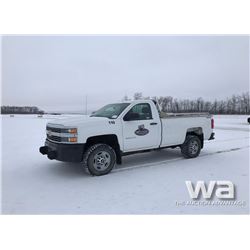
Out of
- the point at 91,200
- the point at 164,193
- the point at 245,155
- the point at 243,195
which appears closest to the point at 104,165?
the point at 91,200

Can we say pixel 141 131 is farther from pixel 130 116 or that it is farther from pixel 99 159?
pixel 99 159

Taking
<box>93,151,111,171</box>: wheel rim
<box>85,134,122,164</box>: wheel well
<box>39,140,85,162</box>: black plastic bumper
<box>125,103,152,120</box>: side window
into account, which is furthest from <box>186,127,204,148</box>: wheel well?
<box>39,140,85,162</box>: black plastic bumper

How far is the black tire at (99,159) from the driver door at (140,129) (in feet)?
1.69

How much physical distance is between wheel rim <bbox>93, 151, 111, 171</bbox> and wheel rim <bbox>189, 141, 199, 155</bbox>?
3.10 metres

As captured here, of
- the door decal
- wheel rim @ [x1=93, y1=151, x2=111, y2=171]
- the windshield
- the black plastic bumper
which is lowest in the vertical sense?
wheel rim @ [x1=93, y1=151, x2=111, y2=171]

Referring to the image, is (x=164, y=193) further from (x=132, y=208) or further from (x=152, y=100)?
(x=152, y=100)

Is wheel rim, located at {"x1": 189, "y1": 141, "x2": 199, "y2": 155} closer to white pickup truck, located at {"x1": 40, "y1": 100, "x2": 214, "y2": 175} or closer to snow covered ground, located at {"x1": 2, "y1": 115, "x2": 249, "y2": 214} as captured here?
white pickup truck, located at {"x1": 40, "y1": 100, "x2": 214, "y2": 175}

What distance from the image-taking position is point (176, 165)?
631 cm

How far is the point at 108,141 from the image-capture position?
5.54 m

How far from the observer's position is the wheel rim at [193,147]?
23.3ft

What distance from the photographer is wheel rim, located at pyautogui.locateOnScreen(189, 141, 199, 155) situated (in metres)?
7.09

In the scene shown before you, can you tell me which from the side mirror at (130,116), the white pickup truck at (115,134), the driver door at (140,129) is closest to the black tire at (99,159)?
the white pickup truck at (115,134)

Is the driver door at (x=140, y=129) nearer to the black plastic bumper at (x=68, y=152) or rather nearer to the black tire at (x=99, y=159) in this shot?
the black tire at (x=99, y=159)

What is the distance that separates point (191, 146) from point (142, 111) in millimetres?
2304
